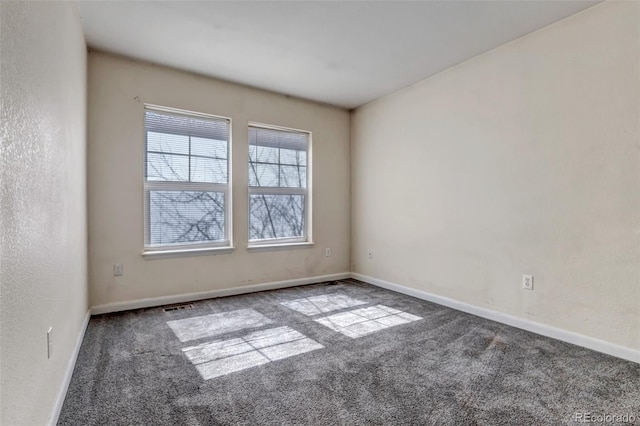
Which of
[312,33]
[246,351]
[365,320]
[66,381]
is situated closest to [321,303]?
[365,320]

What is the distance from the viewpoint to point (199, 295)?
11.8 ft

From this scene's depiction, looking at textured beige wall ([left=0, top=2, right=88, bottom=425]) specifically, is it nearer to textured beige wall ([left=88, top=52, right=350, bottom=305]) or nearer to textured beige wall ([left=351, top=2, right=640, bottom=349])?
textured beige wall ([left=88, top=52, right=350, bottom=305])

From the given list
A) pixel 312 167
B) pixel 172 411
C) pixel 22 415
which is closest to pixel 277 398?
pixel 172 411

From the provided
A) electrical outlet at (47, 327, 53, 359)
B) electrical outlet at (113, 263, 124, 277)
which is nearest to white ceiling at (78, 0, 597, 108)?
electrical outlet at (113, 263, 124, 277)

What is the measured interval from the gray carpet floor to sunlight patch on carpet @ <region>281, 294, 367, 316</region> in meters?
0.18

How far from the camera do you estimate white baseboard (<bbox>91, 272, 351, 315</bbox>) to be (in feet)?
10.3

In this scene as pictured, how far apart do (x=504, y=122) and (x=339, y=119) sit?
2317 mm

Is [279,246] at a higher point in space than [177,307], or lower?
higher

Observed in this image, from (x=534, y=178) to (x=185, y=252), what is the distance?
11.2 feet

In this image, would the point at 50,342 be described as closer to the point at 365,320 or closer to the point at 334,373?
the point at 334,373

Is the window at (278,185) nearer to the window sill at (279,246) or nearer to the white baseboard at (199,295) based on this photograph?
the window sill at (279,246)

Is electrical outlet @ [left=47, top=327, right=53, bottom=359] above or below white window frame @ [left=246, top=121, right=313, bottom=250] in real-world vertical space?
below

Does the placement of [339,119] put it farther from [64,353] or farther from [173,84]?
[64,353]

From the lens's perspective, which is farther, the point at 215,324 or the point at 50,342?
the point at 215,324
